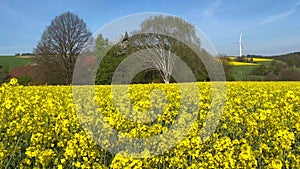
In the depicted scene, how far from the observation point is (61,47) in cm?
3350

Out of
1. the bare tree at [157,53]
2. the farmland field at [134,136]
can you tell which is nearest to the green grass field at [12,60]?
the bare tree at [157,53]

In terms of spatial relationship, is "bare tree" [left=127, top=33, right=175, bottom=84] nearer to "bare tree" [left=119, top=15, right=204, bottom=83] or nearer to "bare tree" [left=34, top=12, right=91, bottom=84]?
"bare tree" [left=119, top=15, right=204, bottom=83]

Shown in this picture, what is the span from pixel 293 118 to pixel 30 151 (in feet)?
14.7

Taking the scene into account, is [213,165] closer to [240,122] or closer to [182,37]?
[240,122]

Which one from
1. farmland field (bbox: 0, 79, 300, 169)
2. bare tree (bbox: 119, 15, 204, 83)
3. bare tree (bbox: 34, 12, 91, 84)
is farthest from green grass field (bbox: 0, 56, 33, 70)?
farmland field (bbox: 0, 79, 300, 169)

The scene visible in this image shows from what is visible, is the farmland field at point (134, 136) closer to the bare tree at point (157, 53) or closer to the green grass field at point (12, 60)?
A: the bare tree at point (157, 53)

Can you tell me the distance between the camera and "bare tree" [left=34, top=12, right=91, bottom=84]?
1252 inches

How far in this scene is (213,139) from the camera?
468 cm

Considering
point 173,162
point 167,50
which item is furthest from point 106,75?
point 173,162

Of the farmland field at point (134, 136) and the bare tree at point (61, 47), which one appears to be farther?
the bare tree at point (61, 47)

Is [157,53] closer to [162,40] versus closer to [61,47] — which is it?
[162,40]

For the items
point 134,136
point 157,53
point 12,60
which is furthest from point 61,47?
point 134,136

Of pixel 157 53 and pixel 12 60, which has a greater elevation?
pixel 12 60

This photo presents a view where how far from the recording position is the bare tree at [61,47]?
31812 millimetres
